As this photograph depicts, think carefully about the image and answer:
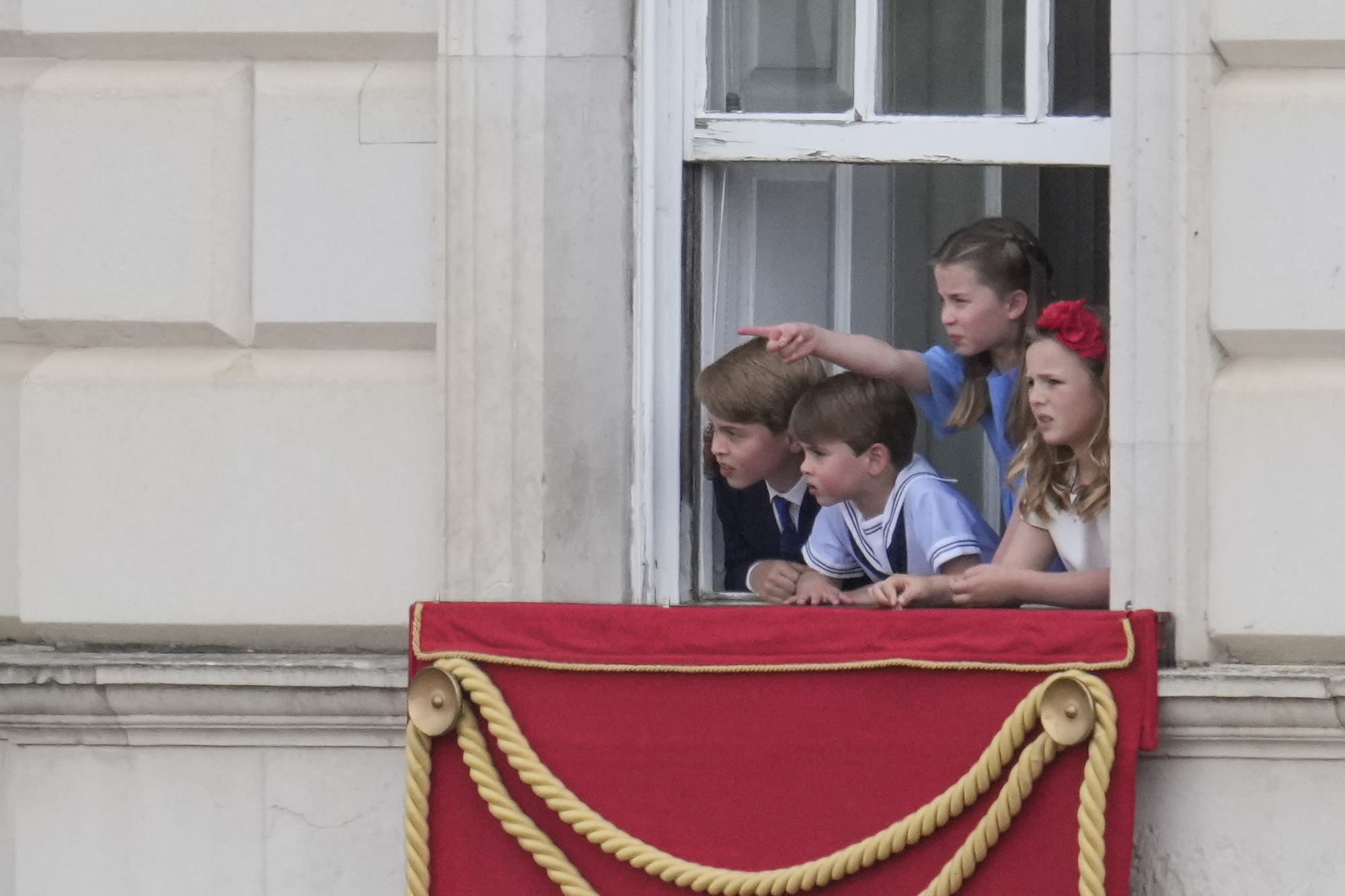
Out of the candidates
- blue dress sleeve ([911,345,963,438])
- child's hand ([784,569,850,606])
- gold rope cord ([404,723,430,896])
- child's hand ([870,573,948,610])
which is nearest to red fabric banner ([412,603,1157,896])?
gold rope cord ([404,723,430,896])

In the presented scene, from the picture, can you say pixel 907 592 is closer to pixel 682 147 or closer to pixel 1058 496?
pixel 1058 496

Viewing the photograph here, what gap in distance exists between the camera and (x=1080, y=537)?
14.5 ft

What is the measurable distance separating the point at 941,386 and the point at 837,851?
1027 millimetres

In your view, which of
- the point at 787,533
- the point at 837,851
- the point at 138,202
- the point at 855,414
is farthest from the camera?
the point at 787,533

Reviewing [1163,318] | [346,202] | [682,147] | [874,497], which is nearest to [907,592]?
[874,497]

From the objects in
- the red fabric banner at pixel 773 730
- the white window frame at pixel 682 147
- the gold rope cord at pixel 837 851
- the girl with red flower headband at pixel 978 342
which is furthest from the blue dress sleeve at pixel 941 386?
the gold rope cord at pixel 837 851

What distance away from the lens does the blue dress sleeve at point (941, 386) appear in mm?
4633

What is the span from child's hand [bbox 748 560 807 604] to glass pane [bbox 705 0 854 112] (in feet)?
3.15

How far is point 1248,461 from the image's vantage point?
4.23 metres

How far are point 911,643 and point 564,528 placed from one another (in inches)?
29.9

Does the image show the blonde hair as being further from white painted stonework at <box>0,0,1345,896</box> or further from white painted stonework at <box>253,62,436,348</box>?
white painted stonework at <box>253,62,436,348</box>

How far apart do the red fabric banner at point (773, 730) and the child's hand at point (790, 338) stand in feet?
1.72

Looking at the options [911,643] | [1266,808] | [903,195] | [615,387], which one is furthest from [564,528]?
[1266,808]

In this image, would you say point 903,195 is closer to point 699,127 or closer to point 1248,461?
point 699,127
